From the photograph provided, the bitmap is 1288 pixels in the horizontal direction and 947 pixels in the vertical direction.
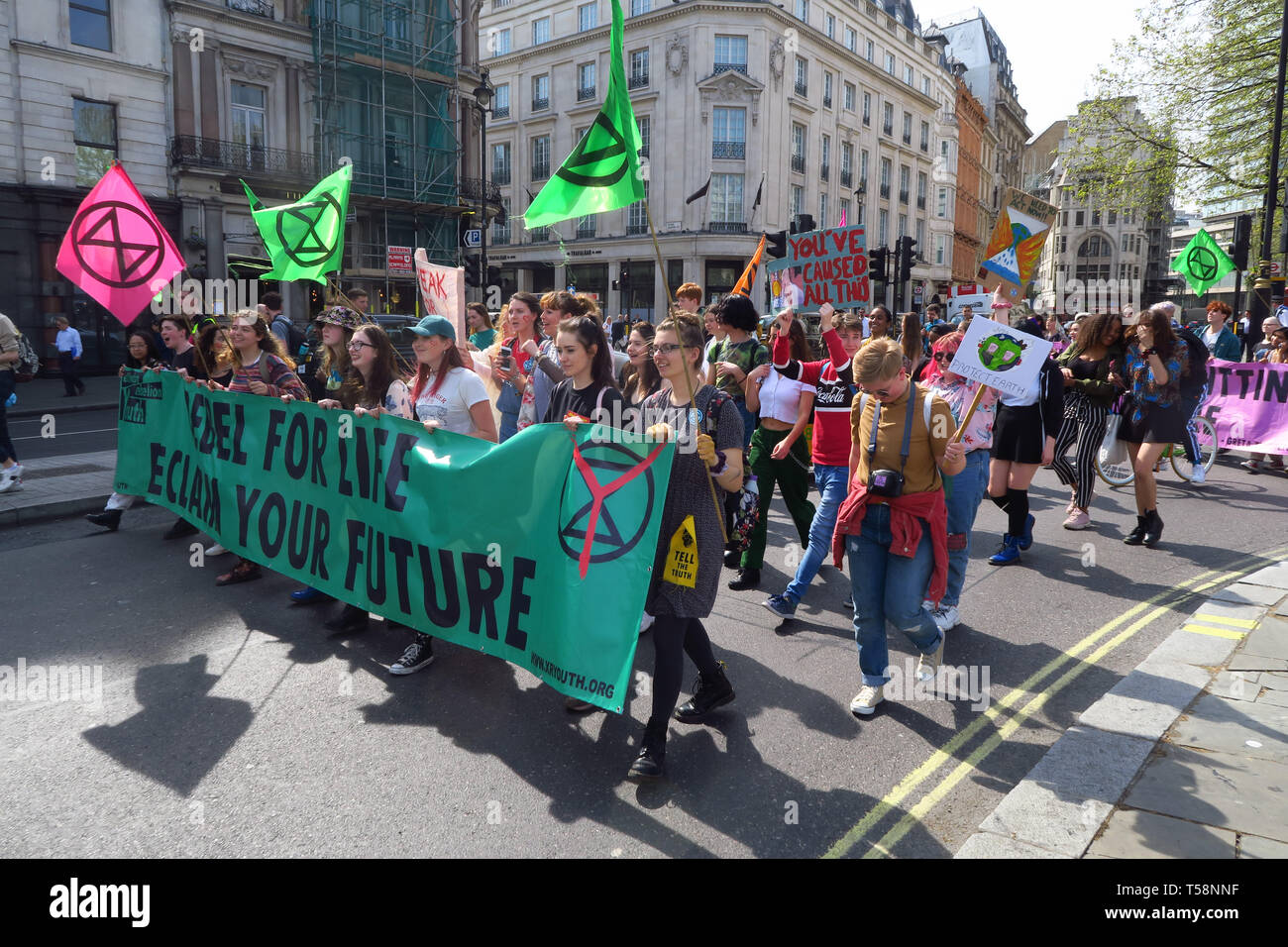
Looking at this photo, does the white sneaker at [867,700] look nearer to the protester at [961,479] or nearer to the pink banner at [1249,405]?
the protester at [961,479]

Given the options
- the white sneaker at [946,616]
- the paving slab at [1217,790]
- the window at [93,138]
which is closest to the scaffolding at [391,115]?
the window at [93,138]

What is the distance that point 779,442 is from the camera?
598 cm

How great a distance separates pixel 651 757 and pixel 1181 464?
388 inches

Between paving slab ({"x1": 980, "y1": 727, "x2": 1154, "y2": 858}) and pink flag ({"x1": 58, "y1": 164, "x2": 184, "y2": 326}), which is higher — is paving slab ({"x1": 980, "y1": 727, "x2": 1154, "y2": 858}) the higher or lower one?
the lower one

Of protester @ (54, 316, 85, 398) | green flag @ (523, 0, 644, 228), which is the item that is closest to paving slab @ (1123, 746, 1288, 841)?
green flag @ (523, 0, 644, 228)

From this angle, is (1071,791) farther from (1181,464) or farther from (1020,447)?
(1181,464)

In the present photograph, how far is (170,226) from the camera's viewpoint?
2478 cm

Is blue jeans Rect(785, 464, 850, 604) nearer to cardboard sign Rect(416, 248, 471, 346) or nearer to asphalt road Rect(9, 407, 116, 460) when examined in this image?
cardboard sign Rect(416, 248, 471, 346)

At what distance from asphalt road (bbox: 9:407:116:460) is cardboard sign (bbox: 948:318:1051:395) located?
1121cm

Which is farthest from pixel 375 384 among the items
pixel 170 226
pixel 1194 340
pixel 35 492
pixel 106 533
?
pixel 170 226

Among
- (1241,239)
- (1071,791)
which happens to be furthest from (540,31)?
(1071,791)

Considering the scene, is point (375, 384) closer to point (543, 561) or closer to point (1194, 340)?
point (543, 561)

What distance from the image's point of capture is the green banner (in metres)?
3.52

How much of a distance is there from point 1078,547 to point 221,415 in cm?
703
